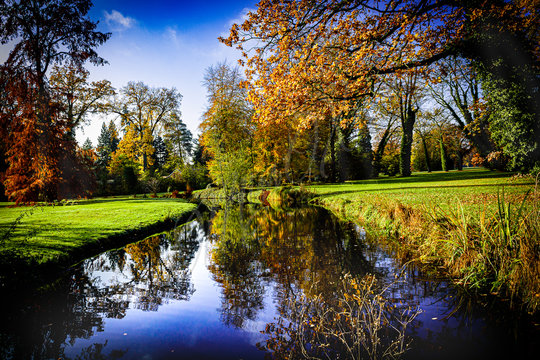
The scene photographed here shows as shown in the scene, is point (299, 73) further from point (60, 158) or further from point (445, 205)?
point (445, 205)

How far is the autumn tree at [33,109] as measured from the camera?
475 centimetres

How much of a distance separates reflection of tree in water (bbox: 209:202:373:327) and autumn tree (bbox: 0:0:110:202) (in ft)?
13.5

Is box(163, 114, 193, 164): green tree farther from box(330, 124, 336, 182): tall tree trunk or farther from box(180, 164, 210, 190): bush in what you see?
box(330, 124, 336, 182): tall tree trunk

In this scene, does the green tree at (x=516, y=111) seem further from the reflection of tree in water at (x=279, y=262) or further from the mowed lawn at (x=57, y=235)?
the mowed lawn at (x=57, y=235)

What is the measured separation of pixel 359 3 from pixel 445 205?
6833mm

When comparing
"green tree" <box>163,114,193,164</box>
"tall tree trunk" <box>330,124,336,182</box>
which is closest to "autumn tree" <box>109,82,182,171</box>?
"green tree" <box>163,114,193,164</box>

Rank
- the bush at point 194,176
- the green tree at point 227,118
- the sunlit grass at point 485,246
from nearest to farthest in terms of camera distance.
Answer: the sunlit grass at point 485,246
the green tree at point 227,118
the bush at point 194,176

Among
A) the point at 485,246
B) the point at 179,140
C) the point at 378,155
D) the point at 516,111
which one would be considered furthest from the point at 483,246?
the point at 179,140

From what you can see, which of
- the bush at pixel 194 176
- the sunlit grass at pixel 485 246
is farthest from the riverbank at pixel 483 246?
the bush at pixel 194 176

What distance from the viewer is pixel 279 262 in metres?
6.51

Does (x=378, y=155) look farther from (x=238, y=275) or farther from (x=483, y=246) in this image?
(x=238, y=275)

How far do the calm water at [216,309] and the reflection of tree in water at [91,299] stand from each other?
19 mm

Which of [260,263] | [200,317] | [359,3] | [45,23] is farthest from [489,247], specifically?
[45,23]

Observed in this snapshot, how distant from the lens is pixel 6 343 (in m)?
3.38
